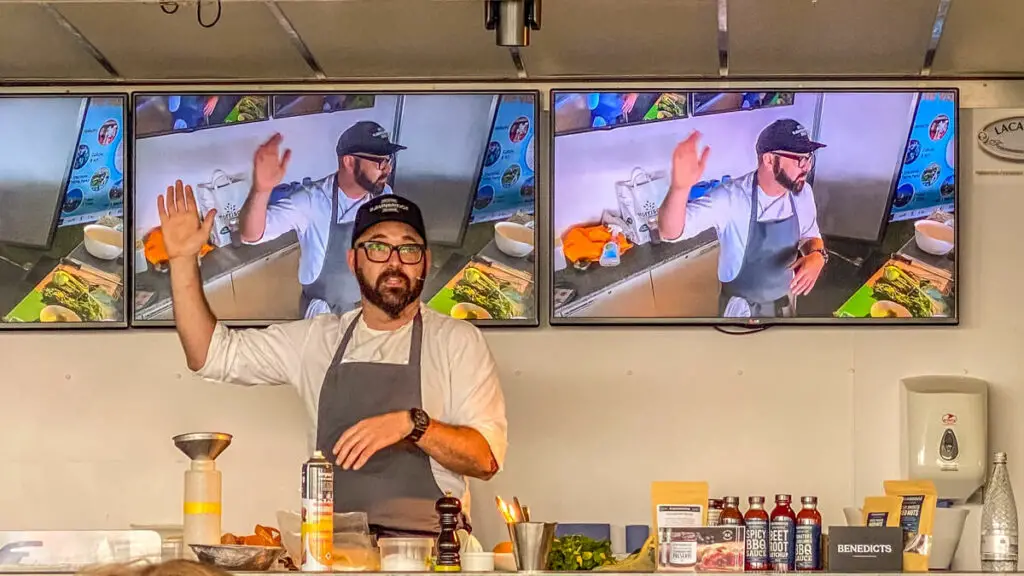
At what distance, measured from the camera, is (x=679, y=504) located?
10.7 feet

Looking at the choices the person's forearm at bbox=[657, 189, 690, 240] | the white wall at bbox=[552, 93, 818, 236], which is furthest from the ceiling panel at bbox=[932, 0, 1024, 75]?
the person's forearm at bbox=[657, 189, 690, 240]

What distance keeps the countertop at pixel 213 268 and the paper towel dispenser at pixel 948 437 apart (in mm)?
2126

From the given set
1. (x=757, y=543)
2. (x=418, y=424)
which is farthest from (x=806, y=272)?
(x=757, y=543)

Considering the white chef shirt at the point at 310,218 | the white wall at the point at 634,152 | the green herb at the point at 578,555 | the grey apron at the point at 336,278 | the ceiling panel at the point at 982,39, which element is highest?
the ceiling panel at the point at 982,39

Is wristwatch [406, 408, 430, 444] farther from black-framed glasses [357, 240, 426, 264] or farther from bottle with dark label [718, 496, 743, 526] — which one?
bottle with dark label [718, 496, 743, 526]

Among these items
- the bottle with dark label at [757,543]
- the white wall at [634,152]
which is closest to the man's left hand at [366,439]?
the bottle with dark label at [757,543]

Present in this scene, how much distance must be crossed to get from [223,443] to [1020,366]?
2871 millimetres

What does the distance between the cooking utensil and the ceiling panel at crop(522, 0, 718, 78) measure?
181 centimetres

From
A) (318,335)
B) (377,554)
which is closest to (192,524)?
(377,554)

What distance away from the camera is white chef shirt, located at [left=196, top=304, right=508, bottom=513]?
421cm

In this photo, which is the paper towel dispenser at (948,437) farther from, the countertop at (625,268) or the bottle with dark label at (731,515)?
the bottle with dark label at (731,515)

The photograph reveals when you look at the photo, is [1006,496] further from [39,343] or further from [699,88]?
[39,343]

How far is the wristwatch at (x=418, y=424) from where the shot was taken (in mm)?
3762

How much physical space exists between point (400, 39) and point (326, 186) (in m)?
0.64
